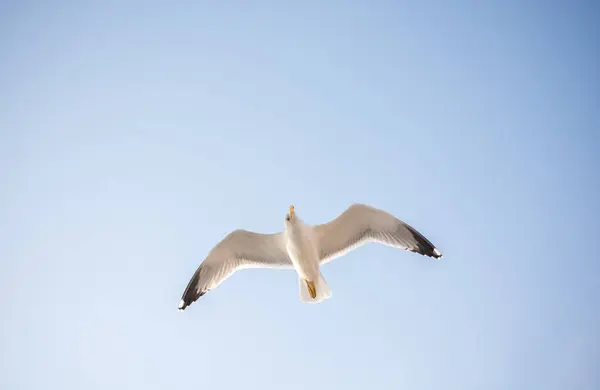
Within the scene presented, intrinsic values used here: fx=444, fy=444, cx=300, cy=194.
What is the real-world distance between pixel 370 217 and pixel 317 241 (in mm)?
708

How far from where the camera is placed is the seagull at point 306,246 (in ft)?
16.9

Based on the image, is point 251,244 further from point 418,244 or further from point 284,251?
point 418,244

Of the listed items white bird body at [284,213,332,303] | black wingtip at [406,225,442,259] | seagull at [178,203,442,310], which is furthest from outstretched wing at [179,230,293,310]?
black wingtip at [406,225,442,259]

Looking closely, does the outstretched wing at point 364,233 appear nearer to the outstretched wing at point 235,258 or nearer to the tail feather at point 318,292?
the tail feather at point 318,292

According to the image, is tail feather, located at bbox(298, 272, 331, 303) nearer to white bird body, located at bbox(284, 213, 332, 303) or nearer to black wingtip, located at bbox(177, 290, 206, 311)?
white bird body, located at bbox(284, 213, 332, 303)

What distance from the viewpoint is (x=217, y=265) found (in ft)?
18.3

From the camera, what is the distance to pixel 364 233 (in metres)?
5.46

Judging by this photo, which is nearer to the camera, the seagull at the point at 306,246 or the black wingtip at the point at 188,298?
the seagull at the point at 306,246

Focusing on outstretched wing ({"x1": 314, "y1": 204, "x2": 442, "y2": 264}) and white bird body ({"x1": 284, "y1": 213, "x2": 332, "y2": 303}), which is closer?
white bird body ({"x1": 284, "y1": 213, "x2": 332, "y2": 303})

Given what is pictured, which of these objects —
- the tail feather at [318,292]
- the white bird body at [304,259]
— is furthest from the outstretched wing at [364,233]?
the tail feather at [318,292]

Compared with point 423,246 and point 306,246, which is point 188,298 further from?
point 423,246

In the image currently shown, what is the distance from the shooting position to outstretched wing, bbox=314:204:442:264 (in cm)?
529

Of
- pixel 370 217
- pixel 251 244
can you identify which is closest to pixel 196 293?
pixel 251 244

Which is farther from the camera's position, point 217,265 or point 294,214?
point 217,265
